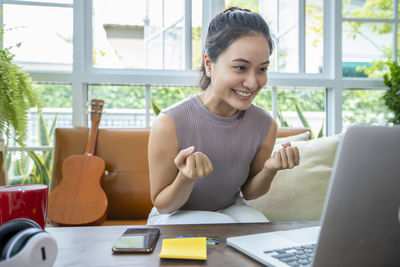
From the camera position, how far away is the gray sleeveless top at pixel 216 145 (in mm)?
1195

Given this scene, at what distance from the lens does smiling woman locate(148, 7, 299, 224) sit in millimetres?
1068

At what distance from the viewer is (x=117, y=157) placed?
6.00 ft

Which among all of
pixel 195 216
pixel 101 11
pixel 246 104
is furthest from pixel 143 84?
pixel 195 216

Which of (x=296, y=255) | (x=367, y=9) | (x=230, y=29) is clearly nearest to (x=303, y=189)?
(x=230, y=29)

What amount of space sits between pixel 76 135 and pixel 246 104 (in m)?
1.13

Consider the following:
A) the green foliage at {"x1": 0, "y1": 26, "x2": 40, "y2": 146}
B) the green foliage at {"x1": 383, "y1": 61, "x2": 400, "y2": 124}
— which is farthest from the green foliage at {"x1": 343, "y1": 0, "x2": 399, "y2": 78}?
the green foliage at {"x1": 0, "y1": 26, "x2": 40, "y2": 146}

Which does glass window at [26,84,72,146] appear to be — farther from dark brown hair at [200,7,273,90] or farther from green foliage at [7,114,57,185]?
dark brown hair at [200,7,273,90]

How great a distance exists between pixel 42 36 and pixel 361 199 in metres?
2.43

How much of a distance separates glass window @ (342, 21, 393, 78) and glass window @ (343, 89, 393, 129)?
157 millimetres

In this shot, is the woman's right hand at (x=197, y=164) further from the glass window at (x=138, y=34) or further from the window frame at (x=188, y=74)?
the glass window at (x=138, y=34)

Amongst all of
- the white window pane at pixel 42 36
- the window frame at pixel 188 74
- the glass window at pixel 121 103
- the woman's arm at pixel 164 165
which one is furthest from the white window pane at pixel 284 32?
the woman's arm at pixel 164 165

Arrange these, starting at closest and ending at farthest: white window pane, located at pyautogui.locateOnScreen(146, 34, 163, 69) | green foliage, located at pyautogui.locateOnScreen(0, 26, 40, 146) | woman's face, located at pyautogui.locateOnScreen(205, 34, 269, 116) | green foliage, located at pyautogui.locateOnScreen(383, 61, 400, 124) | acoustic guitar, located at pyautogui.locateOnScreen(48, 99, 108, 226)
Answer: woman's face, located at pyautogui.locateOnScreen(205, 34, 269, 116)
green foliage, located at pyautogui.locateOnScreen(0, 26, 40, 146)
acoustic guitar, located at pyautogui.locateOnScreen(48, 99, 108, 226)
green foliage, located at pyautogui.locateOnScreen(383, 61, 400, 124)
white window pane, located at pyautogui.locateOnScreen(146, 34, 163, 69)

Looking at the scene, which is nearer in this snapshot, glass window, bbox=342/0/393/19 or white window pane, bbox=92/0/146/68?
white window pane, bbox=92/0/146/68

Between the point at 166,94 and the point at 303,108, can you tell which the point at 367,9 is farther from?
the point at 166,94
